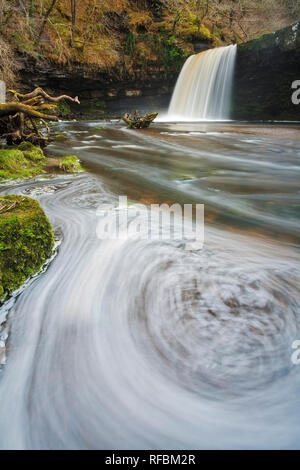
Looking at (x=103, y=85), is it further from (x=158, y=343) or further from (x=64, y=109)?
(x=158, y=343)

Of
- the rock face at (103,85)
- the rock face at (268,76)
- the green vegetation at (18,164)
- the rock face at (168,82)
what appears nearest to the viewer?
the green vegetation at (18,164)

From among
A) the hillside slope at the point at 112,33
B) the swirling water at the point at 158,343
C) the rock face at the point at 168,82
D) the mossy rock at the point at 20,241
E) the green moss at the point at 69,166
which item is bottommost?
the swirling water at the point at 158,343

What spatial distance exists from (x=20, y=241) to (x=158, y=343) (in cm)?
112

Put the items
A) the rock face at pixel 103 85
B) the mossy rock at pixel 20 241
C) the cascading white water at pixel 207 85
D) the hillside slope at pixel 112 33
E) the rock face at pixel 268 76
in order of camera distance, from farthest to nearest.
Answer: the cascading white water at pixel 207 85 < the rock face at pixel 103 85 < the hillside slope at pixel 112 33 < the rock face at pixel 268 76 < the mossy rock at pixel 20 241

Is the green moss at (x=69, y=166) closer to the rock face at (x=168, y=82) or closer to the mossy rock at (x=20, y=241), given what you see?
the mossy rock at (x=20, y=241)

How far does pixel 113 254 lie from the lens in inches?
87.2

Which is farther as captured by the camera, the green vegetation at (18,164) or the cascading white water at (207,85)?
the cascading white water at (207,85)

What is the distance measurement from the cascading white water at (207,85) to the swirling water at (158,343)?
17.0m

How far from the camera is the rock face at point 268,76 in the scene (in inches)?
530

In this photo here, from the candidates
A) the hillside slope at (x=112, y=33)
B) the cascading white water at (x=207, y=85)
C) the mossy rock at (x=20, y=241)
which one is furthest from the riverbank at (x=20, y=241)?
the cascading white water at (x=207, y=85)

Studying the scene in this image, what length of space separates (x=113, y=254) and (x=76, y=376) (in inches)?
43.8

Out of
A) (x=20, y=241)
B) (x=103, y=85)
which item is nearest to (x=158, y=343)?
(x=20, y=241)

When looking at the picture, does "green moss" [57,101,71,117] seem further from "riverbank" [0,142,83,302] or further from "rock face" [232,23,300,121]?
"riverbank" [0,142,83,302]
